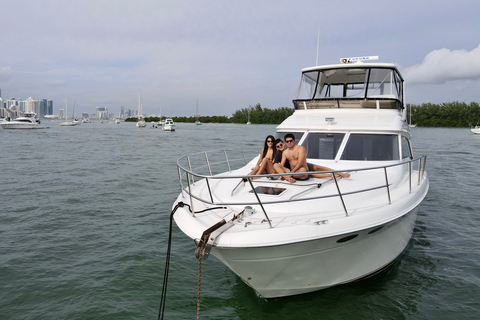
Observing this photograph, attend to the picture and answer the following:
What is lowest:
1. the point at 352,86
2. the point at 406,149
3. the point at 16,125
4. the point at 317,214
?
the point at 317,214

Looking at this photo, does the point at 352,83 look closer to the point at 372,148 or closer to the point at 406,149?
the point at 406,149

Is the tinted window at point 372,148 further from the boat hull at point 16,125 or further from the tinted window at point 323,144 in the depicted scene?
the boat hull at point 16,125

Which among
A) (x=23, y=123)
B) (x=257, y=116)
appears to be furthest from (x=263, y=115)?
(x=23, y=123)

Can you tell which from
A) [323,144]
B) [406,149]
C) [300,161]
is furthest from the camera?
[406,149]

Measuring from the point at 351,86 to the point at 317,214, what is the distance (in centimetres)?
578

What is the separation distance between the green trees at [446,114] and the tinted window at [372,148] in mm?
86789

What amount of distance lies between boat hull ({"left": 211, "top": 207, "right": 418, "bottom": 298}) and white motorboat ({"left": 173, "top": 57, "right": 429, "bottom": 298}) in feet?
0.04

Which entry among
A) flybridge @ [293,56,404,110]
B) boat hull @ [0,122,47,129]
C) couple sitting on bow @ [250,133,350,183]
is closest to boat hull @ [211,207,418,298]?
couple sitting on bow @ [250,133,350,183]

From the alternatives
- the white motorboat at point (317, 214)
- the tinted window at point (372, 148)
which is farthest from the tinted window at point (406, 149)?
the tinted window at point (372, 148)

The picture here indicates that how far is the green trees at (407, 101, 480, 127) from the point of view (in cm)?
8062

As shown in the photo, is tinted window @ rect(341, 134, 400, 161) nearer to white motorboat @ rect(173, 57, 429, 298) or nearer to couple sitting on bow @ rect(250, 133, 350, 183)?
white motorboat @ rect(173, 57, 429, 298)

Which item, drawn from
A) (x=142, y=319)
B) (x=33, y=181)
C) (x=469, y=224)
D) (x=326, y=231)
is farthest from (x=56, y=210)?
(x=469, y=224)

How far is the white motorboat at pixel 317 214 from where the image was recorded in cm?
397

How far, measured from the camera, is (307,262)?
165 inches
